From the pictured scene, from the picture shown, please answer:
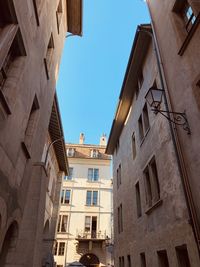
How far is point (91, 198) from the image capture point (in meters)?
28.9

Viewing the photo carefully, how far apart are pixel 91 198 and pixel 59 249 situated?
7.01 metres

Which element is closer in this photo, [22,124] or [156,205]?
[22,124]

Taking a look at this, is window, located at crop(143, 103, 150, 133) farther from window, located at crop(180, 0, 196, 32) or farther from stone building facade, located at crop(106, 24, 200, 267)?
window, located at crop(180, 0, 196, 32)

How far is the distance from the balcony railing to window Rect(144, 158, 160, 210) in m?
19.2

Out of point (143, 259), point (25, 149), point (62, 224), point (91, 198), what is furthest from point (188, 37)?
point (62, 224)

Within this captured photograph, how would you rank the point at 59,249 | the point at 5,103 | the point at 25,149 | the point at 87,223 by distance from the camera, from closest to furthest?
the point at 5,103 < the point at 25,149 < the point at 59,249 < the point at 87,223

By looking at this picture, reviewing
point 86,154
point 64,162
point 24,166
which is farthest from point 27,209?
point 86,154

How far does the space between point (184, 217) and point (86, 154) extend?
26.8 m

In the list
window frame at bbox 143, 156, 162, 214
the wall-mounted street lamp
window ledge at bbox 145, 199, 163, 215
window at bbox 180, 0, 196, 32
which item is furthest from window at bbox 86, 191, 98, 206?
window at bbox 180, 0, 196, 32

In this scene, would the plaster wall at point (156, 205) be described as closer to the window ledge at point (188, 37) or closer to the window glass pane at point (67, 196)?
the window ledge at point (188, 37)

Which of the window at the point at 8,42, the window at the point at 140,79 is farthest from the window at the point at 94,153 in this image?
the window at the point at 8,42

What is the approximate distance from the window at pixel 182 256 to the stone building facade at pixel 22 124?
13.8ft

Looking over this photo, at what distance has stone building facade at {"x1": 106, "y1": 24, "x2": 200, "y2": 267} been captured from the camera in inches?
240

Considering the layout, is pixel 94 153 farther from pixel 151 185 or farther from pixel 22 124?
pixel 22 124
